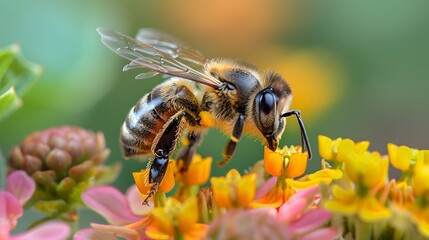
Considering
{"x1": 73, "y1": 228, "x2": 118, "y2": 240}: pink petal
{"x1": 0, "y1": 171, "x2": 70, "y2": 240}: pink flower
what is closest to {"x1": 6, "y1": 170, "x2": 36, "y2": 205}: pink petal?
{"x1": 0, "y1": 171, "x2": 70, "y2": 240}: pink flower

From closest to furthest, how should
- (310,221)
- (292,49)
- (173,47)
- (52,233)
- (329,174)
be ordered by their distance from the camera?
1. (52,233)
2. (310,221)
3. (329,174)
4. (173,47)
5. (292,49)

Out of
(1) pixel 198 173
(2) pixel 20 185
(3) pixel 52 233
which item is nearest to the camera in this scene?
(3) pixel 52 233

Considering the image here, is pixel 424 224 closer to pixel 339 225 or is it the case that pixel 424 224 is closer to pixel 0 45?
pixel 339 225

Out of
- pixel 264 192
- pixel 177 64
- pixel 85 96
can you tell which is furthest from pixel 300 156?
pixel 85 96

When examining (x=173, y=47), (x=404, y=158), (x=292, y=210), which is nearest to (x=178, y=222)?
(x=292, y=210)

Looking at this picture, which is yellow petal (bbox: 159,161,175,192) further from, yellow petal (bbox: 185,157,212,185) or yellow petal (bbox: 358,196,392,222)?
yellow petal (bbox: 358,196,392,222)

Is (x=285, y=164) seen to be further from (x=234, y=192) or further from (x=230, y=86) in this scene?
(x=230, y=86)
